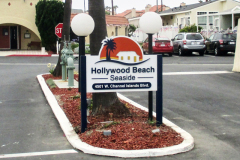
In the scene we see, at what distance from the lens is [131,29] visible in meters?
51.1

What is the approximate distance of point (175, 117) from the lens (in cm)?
796

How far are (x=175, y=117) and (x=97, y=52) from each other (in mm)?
2229

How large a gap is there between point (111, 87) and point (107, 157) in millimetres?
1477

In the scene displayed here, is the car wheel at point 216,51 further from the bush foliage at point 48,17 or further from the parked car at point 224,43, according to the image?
the bush foliage at point 48,17

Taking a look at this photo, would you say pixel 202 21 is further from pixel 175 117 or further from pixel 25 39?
pixel 175 117

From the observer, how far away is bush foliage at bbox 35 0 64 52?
29.9 meters

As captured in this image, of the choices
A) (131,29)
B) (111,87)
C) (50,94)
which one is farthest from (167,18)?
(111,87)

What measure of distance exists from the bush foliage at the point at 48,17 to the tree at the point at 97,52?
2297 cm

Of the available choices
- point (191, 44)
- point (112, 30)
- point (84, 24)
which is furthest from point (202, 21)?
point (84, 24)

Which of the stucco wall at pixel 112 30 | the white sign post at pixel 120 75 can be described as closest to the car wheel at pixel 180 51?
the stucco wall at pixel 112 30

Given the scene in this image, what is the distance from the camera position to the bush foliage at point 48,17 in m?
29.9

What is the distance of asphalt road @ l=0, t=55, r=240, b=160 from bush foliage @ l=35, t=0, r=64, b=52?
16706mm

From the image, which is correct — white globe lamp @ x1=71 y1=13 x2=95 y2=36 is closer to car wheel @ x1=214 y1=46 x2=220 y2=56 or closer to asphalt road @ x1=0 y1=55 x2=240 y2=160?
asphalt road @ x1=0 y1=55 x2=240 y2=160

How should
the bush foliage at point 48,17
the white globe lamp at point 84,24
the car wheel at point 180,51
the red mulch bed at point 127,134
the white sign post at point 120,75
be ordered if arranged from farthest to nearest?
the bush foliage at point 48,17
the car wheel at point 180,51
the white globe lamp at point 84,24
the white sign post at point 120,75
the red mulch bed at point 127,134
